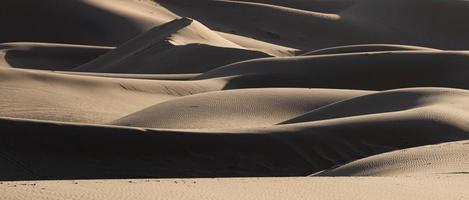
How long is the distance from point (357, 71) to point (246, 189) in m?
9.82

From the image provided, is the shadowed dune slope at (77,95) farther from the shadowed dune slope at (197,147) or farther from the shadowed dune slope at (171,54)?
the shadowed dune slope at (171,54)

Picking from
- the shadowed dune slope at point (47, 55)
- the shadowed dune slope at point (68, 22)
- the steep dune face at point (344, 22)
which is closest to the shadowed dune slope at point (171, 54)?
the shadowed dune slope at point (47, 55)

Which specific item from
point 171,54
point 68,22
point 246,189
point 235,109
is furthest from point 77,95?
point 68,22

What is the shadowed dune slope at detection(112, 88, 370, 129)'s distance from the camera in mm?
9531

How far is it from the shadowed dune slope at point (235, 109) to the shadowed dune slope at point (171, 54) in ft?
16.6

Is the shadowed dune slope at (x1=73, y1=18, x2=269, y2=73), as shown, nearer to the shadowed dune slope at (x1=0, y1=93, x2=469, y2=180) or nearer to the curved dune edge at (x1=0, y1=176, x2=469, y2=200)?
the shadowed dune slope at (x1=0, y1=93, x2=469, y2=180)

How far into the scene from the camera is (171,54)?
16641 mm

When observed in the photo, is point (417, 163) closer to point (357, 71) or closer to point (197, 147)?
point (197, 147)

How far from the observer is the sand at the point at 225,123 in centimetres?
492

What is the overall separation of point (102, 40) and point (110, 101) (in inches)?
462

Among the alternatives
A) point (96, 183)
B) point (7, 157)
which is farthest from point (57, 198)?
point (7, 157)

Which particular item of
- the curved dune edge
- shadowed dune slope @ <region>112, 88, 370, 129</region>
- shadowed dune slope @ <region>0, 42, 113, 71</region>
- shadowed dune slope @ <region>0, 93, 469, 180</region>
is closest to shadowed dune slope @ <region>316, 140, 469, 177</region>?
shadowed dune slope @ <region>0, 93, 469, 180</region>

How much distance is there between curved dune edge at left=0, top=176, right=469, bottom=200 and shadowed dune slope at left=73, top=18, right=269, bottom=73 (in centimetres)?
1116

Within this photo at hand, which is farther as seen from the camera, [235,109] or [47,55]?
[47,55]
